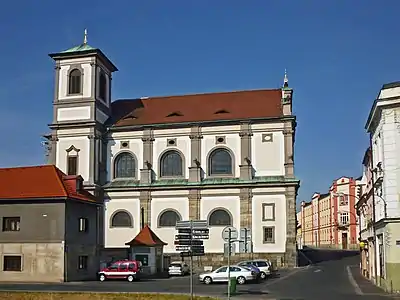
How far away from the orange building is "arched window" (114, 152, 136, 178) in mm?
52636

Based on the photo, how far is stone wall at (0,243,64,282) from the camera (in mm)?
46094

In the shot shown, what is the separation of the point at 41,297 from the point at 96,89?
144ft

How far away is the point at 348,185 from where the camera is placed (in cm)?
12106

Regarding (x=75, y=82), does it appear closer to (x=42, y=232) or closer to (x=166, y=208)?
(x=166, y=208)

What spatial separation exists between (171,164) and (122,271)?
2214 cm

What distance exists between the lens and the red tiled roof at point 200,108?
6700cm

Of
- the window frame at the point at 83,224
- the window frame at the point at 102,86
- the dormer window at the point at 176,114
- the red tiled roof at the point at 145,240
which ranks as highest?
the window frame at the point at 102,86

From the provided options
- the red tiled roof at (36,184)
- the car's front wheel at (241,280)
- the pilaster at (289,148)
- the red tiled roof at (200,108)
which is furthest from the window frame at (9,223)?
the pilaster at (289,148)

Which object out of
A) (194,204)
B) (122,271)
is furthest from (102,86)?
(122,271)

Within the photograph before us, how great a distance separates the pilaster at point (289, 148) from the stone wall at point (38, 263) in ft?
88.2

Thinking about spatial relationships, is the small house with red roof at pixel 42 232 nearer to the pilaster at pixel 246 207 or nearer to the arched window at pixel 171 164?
the arched window at pixel 171 164

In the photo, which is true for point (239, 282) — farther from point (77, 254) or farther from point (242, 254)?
point (242, 254)

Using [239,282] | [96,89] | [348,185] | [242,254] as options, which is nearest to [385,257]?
[239,282]

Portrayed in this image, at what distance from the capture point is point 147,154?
67938mm
